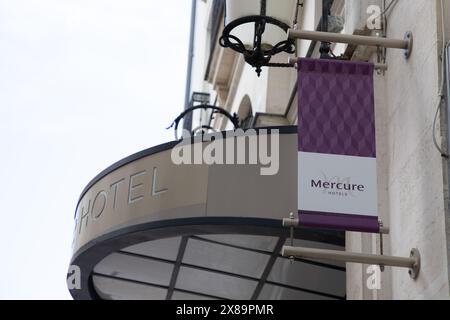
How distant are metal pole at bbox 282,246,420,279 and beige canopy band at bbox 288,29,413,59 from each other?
199 centimetres

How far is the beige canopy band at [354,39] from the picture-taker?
26.2ft

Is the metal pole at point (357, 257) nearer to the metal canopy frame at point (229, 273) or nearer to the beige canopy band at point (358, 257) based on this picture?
the beige canopy band at point (358, 257)

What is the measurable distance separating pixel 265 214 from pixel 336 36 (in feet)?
9.17

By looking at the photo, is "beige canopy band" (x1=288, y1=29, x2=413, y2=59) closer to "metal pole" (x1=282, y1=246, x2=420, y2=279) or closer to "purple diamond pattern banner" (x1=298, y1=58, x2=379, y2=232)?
"purple diamond pattern banner" (x1=298, y1=58, x2=379, y2=232)

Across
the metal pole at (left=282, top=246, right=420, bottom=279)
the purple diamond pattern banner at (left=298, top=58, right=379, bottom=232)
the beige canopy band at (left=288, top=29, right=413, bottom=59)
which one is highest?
the beige canopy band at (left=288, top=29, right=413, bottom=59)

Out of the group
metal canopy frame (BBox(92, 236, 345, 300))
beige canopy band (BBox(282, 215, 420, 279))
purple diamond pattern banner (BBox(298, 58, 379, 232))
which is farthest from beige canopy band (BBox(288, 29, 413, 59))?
metal canopy frame (BBox(92, 236, 345, 300))

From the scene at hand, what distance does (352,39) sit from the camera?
803 centimetres

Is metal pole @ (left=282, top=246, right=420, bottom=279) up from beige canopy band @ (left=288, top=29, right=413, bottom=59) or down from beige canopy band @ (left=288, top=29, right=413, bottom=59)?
down

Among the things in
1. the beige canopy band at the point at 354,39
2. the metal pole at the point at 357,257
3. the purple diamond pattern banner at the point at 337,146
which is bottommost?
the metal pole at the point at 357,257

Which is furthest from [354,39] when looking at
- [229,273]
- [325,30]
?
[229,273]

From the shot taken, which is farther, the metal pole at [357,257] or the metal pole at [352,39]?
the metal pole at [352,39]

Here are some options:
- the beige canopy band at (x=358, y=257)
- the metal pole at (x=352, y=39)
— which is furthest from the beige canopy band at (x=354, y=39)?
the beige canopy band at (x=358, y=257)

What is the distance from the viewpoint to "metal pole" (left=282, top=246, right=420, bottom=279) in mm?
7141

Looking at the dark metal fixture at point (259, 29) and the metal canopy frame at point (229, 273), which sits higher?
the dark metal fixture at point (259, 29)
